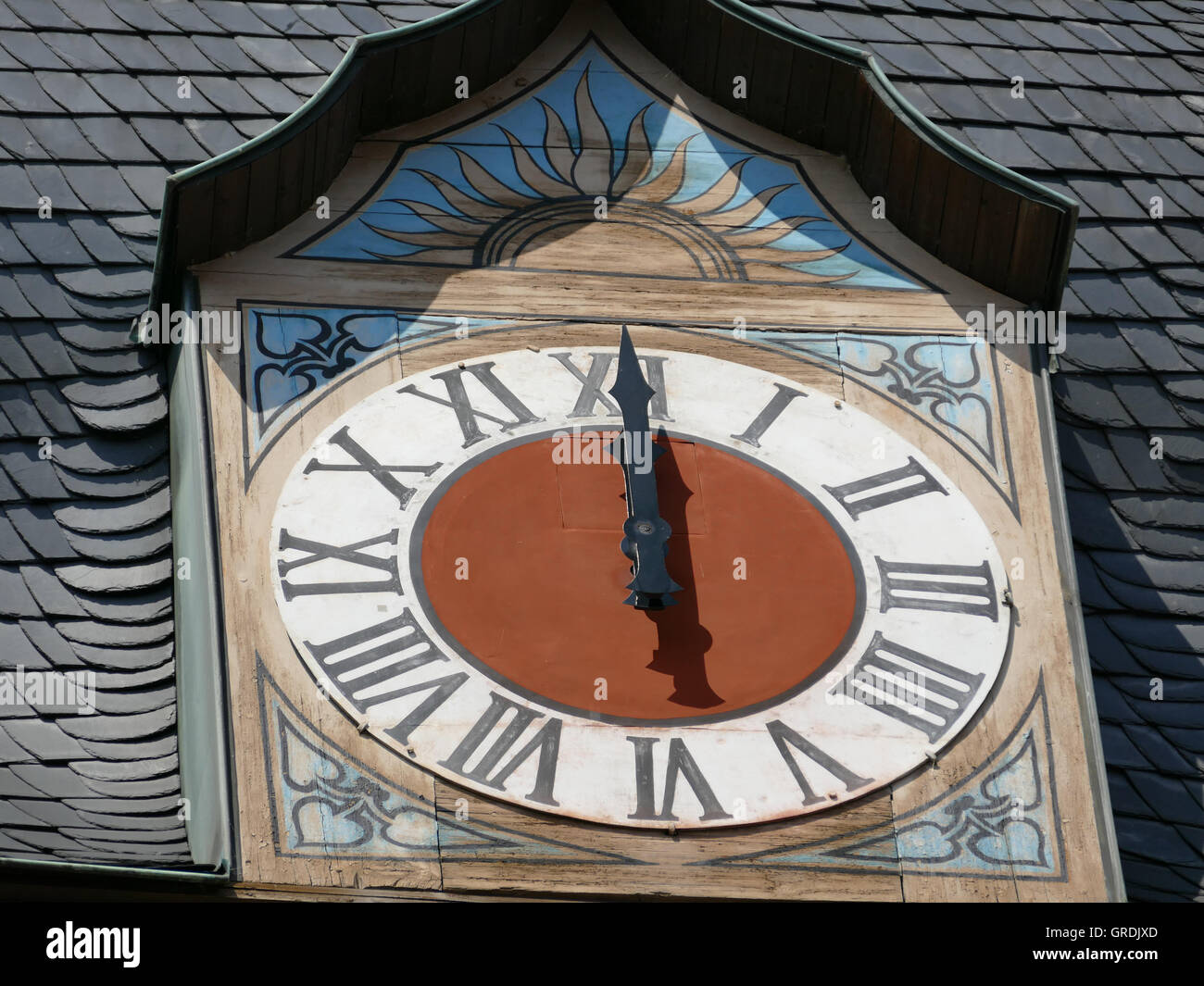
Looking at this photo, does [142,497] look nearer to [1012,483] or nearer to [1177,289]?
[1012,483]

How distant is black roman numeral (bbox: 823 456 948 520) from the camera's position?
7.95m

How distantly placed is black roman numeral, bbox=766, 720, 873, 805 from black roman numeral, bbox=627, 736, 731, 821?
0.75ft

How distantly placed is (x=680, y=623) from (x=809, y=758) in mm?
563

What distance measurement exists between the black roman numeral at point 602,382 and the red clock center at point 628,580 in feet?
0.41

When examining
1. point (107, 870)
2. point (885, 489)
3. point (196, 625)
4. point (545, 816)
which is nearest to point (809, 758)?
point (545, 816)

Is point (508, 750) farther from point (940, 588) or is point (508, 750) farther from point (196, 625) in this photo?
point (940, 588)

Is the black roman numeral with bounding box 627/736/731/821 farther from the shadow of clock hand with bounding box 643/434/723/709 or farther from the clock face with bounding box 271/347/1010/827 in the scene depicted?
the shadow of clock hand with bounding box 643/434/723/709

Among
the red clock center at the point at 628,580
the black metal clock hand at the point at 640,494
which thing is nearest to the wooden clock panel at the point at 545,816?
the red clock center at the point at 628,580

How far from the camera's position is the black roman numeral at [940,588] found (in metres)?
7.69

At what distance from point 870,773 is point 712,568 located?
81 centimetres

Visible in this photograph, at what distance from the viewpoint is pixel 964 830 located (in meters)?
7.17

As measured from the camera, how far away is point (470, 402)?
8.05 m

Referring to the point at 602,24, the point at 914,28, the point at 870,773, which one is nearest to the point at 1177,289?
the point at 914,28
